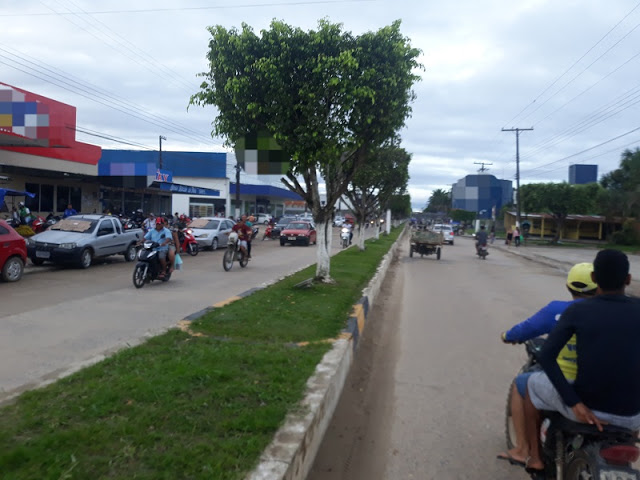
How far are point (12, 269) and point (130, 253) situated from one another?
587cm

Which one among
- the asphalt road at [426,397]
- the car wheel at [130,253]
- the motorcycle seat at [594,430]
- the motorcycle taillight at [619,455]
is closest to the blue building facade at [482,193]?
the car wheel at [130,253]

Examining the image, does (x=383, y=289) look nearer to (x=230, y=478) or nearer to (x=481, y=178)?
(x=230, y=478)

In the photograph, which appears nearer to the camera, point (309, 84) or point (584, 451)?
point (584, 451)

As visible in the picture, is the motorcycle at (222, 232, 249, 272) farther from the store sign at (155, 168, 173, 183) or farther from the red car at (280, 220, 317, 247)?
the store sign at (155, 168, 173, 183)

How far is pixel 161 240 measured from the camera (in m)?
12.8

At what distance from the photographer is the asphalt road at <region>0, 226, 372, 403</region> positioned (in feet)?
19.7

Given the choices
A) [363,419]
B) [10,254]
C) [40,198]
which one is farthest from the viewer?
[40,198]

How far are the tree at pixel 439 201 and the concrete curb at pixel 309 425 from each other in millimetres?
127776

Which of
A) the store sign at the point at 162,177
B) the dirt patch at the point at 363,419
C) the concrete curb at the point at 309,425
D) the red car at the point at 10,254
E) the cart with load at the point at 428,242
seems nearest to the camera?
the concrete curb at the point at 309,425

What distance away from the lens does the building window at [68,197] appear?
88.5ft

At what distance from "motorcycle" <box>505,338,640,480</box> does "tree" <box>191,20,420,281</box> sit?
7.43m

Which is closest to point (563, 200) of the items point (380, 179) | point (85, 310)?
point (380, 179)

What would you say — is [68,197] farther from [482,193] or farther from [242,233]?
[482,193]

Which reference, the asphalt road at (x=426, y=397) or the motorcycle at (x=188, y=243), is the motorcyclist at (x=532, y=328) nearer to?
the asphalt road at (x=426, y=397)
